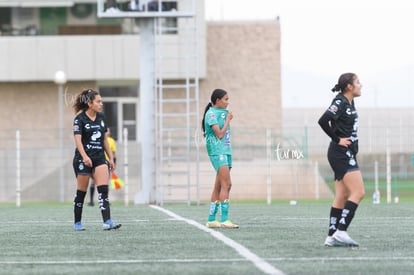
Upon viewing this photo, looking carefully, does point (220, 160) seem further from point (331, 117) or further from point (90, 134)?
point (331, 117)

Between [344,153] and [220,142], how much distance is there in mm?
3311

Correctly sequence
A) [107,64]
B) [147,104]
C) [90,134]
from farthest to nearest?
1. [107,64]
2. [147,104]
3. [90,134]

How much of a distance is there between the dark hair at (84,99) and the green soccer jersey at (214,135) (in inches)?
57.0

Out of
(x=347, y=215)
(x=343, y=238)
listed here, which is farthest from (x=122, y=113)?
(x=343, y=238)

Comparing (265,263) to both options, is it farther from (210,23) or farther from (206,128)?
(210,23)

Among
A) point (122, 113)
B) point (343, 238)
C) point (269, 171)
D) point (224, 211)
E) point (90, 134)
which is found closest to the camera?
point (343, 238)

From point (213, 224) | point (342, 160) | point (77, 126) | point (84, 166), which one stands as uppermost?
A: point (77, 126)

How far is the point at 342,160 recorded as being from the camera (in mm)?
11250

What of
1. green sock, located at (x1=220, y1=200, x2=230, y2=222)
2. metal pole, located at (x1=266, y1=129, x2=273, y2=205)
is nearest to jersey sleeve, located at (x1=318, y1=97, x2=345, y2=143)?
green sock, located at (x1=220, y1=200, x2=230, y2=222)

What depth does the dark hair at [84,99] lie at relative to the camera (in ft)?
46.3

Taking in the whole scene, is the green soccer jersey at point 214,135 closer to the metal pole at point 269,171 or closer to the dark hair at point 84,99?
the dark hair at point 84,99

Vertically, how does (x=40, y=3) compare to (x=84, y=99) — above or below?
above

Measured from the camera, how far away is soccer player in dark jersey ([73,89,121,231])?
14148 mm

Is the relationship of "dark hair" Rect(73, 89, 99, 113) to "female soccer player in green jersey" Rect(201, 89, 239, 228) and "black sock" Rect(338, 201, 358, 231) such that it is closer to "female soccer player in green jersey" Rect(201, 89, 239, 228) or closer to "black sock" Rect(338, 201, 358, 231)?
"female soccer player in green jersey" Rect(201, 89, 239, 228)
